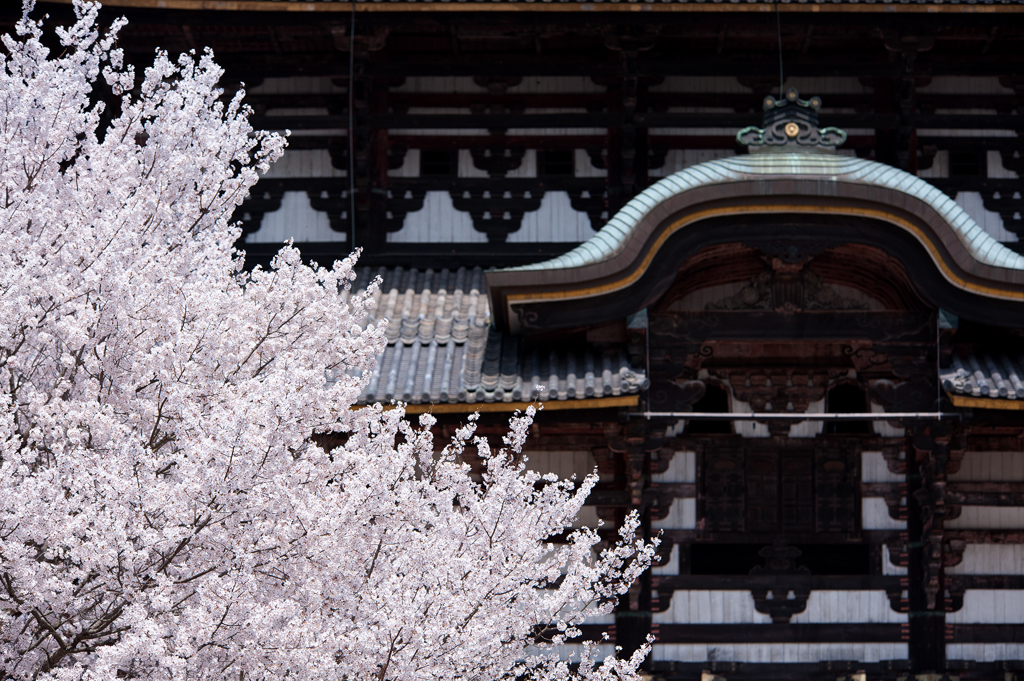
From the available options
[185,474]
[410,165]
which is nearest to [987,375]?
[410,165]

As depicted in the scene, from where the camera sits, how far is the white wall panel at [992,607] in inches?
477

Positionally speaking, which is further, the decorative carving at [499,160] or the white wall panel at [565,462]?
the decorative carving at [499,160]

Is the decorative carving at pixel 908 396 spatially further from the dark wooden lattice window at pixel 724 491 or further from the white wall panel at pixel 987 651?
the white wall panel at pixel 987 651

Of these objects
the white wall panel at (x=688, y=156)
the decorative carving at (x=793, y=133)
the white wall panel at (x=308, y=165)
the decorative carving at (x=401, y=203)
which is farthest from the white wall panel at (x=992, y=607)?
the white wall panel at (x=308, y=165)

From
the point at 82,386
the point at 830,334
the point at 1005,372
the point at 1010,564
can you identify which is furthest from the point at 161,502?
the point at 1010,564

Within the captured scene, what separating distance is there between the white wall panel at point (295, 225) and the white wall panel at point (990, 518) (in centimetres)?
729

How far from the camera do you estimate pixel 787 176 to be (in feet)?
36.1

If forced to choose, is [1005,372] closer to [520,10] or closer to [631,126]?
[631,126]

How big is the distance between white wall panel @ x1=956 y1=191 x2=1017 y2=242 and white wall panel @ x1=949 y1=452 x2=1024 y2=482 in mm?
2633

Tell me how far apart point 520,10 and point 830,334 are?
459 centimetres

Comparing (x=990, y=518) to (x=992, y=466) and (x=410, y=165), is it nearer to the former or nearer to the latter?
(x=992, y=466)

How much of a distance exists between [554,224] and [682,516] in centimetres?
360

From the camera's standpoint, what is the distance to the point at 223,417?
539 cm

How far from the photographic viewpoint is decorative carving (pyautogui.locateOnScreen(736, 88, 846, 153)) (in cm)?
1151
